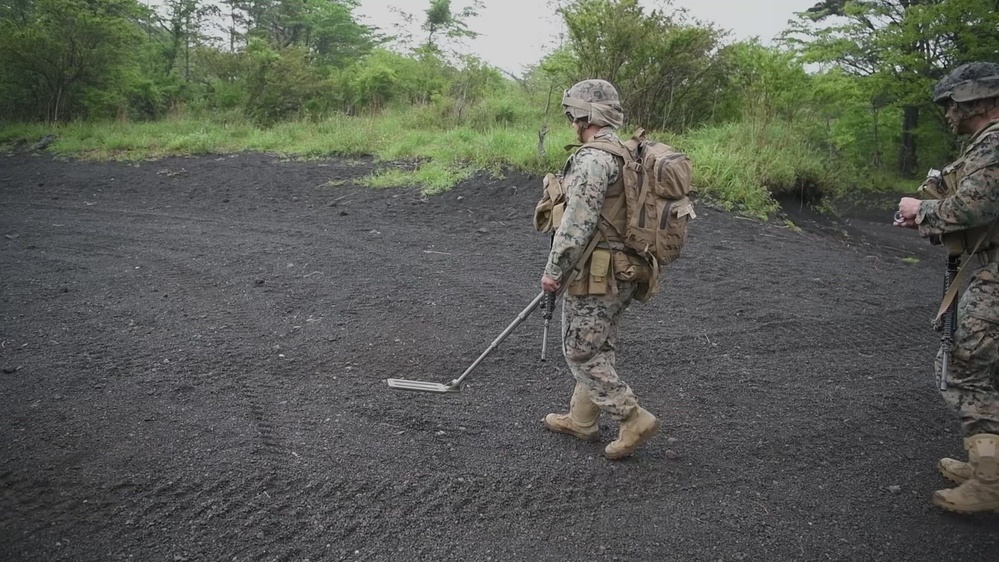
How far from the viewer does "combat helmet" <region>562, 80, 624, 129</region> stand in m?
3.33

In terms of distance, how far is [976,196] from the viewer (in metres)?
2.90

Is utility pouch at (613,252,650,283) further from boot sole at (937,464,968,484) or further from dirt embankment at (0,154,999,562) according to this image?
boot sole at (937,464,968,484)

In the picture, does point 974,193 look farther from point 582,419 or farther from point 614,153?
point 582,419

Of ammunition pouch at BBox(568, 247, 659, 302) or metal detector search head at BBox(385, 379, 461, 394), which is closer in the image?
ammunition pouch at BBox(568, 247, 659, 302)

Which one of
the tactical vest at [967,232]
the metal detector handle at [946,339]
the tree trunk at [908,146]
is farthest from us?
the tree trunk at [908,146]

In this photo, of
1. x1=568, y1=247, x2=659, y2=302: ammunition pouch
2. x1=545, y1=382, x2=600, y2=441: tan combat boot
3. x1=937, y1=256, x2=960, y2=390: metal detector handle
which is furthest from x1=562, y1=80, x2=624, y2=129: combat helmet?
x1=937, y1=256, x2=960, y2=390: metal detector handle

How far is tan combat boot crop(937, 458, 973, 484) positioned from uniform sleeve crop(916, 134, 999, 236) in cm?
118

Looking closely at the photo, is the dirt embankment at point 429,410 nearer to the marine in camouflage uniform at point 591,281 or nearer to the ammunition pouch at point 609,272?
the marine in camouflage uniform at point 591,281

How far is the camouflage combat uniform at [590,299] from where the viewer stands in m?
3.18

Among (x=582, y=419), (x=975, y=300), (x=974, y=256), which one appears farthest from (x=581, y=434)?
(x=974, y=256)

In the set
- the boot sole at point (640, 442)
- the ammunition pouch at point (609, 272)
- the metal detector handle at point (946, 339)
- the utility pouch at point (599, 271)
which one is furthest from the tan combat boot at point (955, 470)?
the utility pouch at point (599, 271)

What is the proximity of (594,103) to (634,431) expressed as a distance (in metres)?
1.66

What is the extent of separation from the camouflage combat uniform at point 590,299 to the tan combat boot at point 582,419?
21 centimetres

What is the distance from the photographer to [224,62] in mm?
16688
